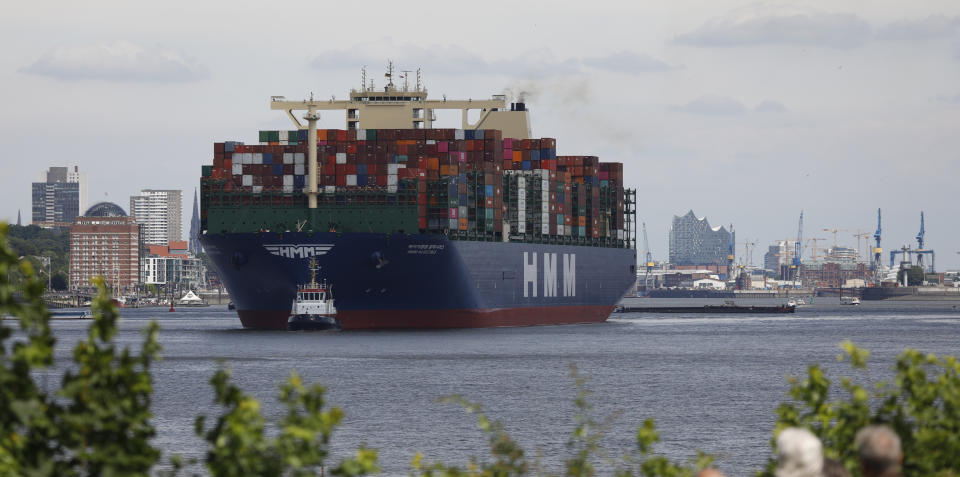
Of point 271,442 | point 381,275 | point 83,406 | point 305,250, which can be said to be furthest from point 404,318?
point 83,406

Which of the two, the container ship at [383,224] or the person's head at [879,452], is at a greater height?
the container ship at [383,224]

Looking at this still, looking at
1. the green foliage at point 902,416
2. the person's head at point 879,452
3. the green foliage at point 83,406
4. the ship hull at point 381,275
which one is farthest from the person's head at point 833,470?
the ship hull at point 381,275

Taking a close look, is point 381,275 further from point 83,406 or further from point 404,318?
point 83,406

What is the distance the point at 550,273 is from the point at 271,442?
93195mm

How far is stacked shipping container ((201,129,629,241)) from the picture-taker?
89.3 m

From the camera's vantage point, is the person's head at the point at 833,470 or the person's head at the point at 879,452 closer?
the person's head at the point at 879,452

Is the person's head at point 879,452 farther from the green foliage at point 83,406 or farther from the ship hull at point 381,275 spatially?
the ship hull at point 381,275

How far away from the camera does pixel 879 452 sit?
11211 millimetres

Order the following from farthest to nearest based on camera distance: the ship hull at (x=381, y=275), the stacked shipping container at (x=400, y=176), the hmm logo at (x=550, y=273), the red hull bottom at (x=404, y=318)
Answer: the hmm logo at (x=550, y=273) < the stacked shipping container at (x=400, y=176) < the red hull bottom at (x=404, y=318) < the ship hull at (x=381, y=275)

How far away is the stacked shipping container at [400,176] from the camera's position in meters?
89.3

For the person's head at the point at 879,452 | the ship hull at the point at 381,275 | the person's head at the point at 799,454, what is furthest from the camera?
the ship hull at the point at 381,275

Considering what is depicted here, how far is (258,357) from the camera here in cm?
7019

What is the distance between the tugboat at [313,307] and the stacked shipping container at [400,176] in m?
5.63

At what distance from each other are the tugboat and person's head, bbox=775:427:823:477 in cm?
7483
